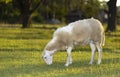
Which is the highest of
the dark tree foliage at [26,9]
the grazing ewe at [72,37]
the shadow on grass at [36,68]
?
the grazing ewe at [72,37]

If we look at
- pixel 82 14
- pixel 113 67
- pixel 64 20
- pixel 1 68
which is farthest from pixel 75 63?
pixel 64 20

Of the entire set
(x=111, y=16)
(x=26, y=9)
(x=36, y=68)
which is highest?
(x=36, y=68)

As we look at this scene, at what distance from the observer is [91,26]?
17.3 metres

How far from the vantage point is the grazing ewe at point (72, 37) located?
1658 centimetres

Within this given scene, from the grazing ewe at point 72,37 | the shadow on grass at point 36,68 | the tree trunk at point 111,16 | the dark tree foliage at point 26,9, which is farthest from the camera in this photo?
the dark tree foliage at point 26,9

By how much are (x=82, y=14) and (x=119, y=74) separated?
78.0m

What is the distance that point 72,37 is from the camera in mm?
16641

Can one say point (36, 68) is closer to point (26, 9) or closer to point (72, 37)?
point (72, 37)

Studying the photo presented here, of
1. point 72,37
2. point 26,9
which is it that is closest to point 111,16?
point 26,9

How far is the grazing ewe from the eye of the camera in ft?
54.4

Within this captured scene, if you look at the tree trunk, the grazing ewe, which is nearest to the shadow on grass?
the grazing ewe

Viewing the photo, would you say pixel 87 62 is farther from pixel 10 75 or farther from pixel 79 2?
pixel 79 2

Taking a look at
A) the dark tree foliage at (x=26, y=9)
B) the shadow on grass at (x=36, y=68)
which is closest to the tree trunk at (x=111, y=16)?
the dark tree foliage at (x=26, y=9)

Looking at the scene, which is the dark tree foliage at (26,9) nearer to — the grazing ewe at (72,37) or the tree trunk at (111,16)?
the tree trunk at (111,16)
